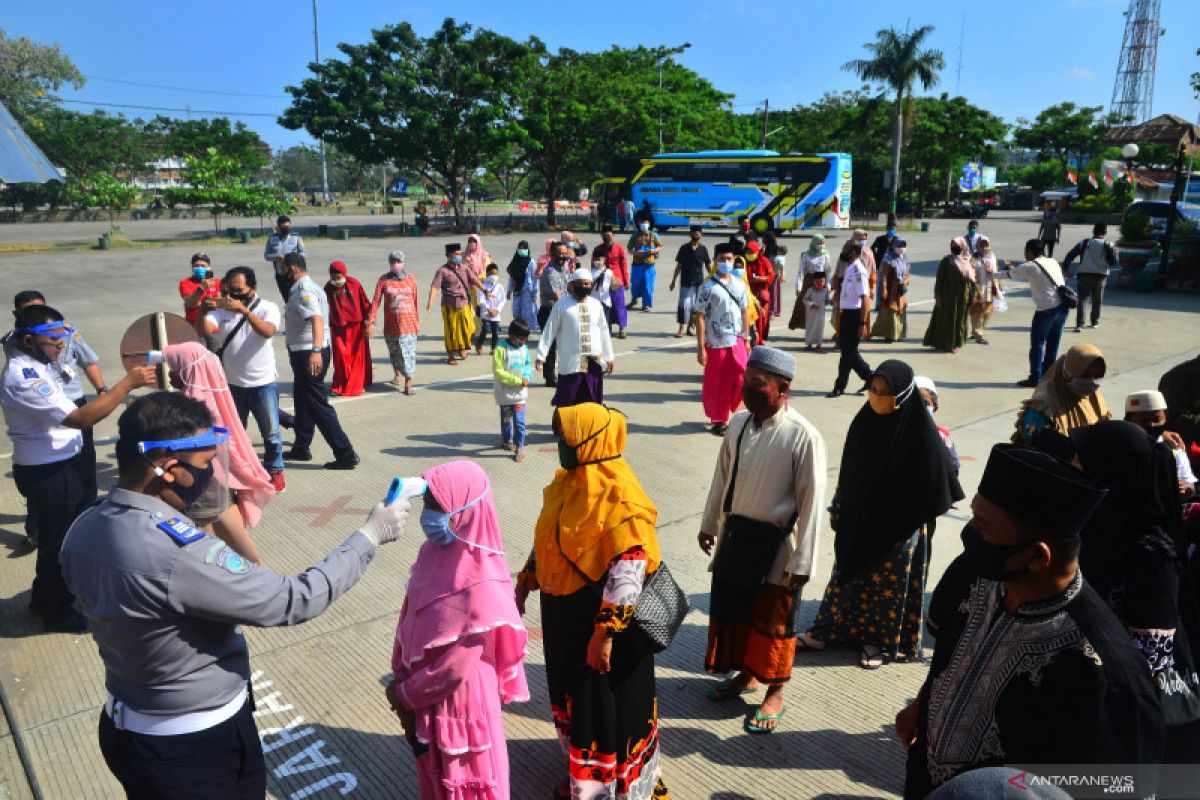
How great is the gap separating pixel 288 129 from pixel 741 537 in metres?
36.7

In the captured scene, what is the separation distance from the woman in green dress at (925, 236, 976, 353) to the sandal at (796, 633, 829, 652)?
8.90 meters

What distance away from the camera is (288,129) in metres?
35.0

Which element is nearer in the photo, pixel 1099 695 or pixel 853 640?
pixel 1099 695

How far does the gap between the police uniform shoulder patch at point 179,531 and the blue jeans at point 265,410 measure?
14.9 feet

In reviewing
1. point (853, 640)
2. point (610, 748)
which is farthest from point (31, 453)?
point (853, 640)

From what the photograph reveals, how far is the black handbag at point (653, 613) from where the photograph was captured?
2875mm

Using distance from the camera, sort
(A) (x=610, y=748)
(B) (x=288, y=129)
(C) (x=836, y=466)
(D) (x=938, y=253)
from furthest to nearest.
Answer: (B) (x=288, y=129)
(D) (x=938, y=253)
(C) (x=836, y=466)
(A) (x=610, y=748)

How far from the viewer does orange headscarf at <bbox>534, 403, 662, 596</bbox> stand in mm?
2889

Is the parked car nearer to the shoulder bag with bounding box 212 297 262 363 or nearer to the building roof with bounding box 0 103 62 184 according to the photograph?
the shoulder bag with bounding box 212 297 262 363

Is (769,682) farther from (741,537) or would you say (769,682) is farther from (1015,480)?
(1015,480)

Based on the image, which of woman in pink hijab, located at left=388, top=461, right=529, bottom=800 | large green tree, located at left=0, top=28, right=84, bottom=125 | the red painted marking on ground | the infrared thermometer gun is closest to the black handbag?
woman in pink hijab, located at left=388, top=461, right=529, bottom=800

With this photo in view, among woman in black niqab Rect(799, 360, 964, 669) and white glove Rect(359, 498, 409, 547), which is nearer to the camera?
white glove Rect(359, 498, 409, 547)

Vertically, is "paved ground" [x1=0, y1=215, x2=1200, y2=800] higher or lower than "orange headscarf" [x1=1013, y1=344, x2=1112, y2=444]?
lower

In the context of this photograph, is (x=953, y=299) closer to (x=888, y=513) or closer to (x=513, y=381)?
(x=513, y=381)
